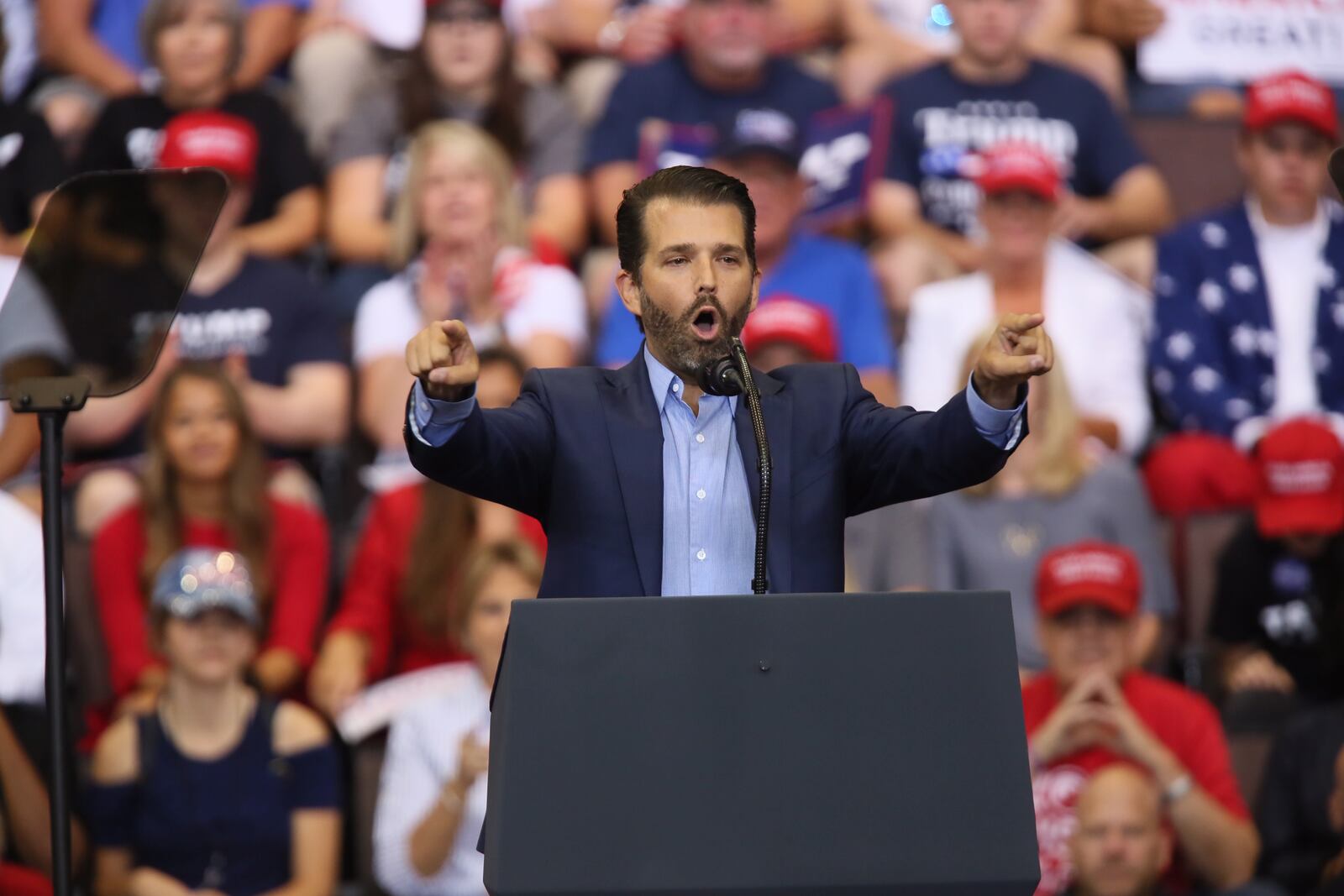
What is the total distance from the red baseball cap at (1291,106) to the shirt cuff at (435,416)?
168 inches

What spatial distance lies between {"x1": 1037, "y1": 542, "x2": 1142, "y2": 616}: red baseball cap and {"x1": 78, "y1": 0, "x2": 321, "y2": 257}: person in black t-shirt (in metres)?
2.60

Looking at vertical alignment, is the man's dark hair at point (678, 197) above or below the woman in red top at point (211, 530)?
above

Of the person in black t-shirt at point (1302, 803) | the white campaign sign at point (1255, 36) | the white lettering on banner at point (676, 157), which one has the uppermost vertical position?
the white campaign sign at point (1255, 36)

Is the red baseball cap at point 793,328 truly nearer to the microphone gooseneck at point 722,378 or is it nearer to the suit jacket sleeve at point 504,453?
the suit jacket sleeve at point 504,453

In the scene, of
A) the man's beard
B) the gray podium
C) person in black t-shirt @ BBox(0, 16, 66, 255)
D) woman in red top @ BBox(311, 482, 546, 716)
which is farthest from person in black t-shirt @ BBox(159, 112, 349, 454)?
the gray podium

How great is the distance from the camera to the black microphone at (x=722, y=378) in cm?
236

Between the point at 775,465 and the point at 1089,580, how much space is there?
2.42 metres

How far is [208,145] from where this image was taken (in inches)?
228

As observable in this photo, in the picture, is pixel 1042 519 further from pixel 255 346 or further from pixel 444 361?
pixel 444 361

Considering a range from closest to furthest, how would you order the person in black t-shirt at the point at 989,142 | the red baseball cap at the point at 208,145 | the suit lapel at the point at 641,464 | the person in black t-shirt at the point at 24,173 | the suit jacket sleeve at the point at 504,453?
1. the suit jacket sleeve at the point at 504,453
2. the suit lapel at the point at 641,464
3. the red baseball cap at the point at 208,145
4. the person in black t-shirt at the point at 24,173
5. the person in black t-shirt at the point at 989,142

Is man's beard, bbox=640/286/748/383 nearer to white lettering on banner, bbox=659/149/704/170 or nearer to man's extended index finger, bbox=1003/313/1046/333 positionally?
man's extended index finger, bbox=1003/313/1046/333

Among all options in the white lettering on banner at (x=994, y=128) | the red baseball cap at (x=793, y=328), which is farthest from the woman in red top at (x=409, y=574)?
the white lettering on banner at (x=994, y=128)

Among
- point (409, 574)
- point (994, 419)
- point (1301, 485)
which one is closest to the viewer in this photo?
point (994, 419)

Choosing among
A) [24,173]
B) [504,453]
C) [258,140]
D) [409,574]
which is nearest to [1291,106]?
[409,574]
